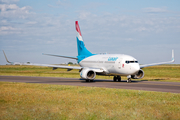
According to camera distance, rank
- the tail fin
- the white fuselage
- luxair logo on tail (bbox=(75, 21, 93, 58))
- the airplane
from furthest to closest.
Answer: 1. the tail fin
2. luxair logo on tail (bbox=(75, 21, 93, 58))
3. the airplane
4. the white fuselage

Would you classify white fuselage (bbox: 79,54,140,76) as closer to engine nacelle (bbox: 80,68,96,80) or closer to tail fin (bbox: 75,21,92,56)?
engine nacelle (bbox: 80,68,96,80)

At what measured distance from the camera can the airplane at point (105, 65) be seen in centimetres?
3610

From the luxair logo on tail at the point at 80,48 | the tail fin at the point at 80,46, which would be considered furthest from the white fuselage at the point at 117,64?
the tail fin at the point at 80,46

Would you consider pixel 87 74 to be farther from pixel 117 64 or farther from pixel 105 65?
pixel 117 64

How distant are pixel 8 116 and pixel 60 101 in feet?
17.6

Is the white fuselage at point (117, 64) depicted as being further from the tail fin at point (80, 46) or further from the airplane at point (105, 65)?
the tail fin at point (80, 46)

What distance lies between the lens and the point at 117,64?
37.3 m

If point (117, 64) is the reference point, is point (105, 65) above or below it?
below

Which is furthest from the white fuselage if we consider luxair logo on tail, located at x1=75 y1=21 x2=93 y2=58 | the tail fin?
the tail fin

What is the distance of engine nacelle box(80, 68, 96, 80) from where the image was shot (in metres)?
37.8

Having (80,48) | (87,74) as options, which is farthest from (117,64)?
(80,48)

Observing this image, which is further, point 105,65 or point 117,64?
point 105,65

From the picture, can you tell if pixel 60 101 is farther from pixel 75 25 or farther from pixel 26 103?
pixel 75 25

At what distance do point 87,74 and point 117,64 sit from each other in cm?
521
